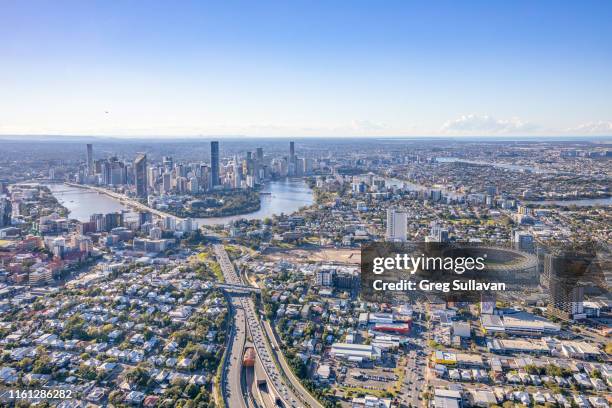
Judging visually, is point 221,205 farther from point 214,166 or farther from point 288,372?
point 288,372

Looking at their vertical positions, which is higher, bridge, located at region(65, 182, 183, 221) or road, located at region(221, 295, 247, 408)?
bridge, located at region(65, 182, 183, 221)

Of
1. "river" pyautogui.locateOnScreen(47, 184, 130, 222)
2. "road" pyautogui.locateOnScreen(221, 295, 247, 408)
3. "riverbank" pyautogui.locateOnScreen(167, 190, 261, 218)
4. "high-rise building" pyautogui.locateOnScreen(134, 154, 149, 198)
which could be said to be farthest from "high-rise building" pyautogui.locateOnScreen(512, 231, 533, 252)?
"high-rise building" pyautogui.locateOnScreen(134, 154, 149, 198)

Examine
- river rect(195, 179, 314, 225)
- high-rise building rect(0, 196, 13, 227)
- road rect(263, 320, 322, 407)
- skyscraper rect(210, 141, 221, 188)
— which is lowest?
road rect(263, 320, 322, 407)

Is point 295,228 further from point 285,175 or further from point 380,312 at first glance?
point 285,175

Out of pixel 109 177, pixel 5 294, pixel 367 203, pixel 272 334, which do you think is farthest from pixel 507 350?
pixel 109 177

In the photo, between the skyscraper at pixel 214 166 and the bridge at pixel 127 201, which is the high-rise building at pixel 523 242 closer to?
the bridge at pixel 127 201

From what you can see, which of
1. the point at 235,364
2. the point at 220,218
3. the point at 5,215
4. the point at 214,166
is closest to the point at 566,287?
the point at 235,364

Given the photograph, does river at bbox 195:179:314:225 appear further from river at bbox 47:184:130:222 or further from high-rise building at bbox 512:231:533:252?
high-rise building at bbox 512:231:533:252
